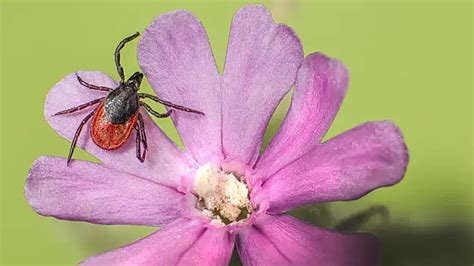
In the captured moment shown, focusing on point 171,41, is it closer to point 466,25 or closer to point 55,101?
point 55,101

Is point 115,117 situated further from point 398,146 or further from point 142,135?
point 398,146

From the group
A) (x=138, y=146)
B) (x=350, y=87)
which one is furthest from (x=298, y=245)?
(x=350, y=87)

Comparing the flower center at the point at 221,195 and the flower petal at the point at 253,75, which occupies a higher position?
the flower petal at the point at 253,75

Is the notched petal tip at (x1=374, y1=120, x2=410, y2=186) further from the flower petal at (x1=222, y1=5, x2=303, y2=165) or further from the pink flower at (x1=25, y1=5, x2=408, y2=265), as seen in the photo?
the flower petal at (x1=222, y1=5, x2=303, y2=165)

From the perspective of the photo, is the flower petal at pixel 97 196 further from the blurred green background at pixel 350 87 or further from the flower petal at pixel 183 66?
the blurred green background at pixel 350 87

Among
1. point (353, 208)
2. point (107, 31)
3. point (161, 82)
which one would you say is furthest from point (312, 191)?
point (107, 31)

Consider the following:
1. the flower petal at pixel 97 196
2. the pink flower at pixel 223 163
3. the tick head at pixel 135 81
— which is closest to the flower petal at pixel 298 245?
the pink flower at pixel 223 163

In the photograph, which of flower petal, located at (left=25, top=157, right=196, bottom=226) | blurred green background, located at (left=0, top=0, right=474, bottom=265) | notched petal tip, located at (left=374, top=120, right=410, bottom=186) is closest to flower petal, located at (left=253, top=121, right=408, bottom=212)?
notched petal tip, located at (left=374, top=120, right=410, bottom=186)
